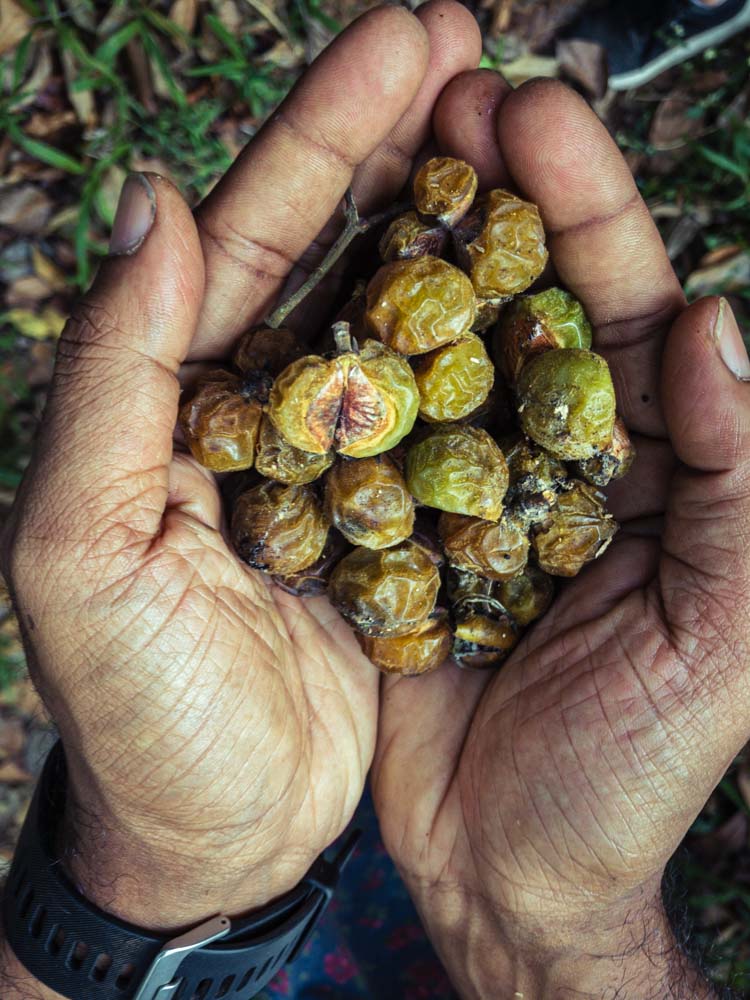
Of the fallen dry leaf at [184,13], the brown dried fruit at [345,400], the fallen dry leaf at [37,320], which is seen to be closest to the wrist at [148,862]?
the brown dried fruit at [345,400]

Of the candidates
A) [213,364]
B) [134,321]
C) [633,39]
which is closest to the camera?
[134,321]

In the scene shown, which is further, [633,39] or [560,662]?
[633,39]

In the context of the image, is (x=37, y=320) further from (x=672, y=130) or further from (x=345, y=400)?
(x=672, y=130)

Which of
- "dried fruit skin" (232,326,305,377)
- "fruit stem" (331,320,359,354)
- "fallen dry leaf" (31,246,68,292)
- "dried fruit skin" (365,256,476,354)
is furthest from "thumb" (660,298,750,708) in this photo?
"fallen dry leaf" (31,246,68,292)

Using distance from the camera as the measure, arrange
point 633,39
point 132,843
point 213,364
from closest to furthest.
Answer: point 132,843, point 213,364, point 633,39

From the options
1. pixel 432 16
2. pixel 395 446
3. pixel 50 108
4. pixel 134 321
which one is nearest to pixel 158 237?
pixel 134 321

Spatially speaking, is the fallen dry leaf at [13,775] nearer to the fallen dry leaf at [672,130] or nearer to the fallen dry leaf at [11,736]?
the fallen dry leaf at [11,736]

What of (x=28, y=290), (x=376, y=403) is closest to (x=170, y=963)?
(x=376, y=403)

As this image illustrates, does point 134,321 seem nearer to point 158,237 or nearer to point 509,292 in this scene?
point 158,237
